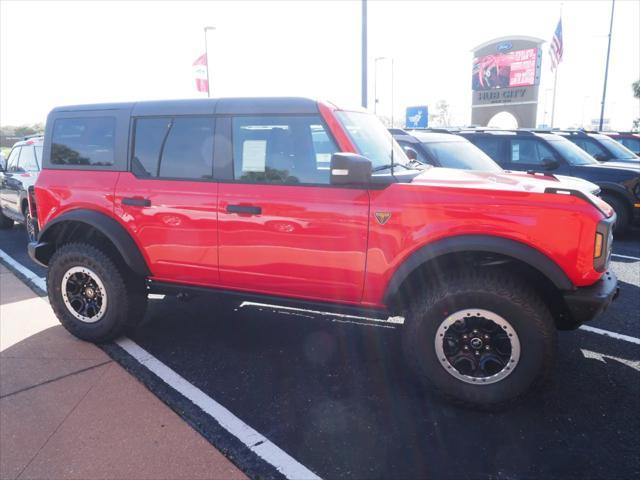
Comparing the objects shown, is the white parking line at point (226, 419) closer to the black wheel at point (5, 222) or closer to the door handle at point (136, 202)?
the door handle at point (136, 202)

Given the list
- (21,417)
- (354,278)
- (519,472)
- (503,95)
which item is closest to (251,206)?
(354,278)

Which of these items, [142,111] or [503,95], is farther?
[503,95]

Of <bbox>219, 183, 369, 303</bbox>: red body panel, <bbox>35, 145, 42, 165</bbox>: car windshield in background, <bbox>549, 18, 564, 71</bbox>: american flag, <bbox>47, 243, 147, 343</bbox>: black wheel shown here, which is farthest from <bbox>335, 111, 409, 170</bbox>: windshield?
<bbox>549, 18, 564, 71</bbox>: american flag

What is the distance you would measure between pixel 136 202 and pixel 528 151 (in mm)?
7098

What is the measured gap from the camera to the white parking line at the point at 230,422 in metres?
2.52

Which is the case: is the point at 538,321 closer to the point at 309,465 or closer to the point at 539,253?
the point at 539,253

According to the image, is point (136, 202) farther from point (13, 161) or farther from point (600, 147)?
point (600, 147)

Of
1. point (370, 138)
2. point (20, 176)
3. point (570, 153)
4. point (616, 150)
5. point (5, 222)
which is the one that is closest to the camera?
point (370, 138)

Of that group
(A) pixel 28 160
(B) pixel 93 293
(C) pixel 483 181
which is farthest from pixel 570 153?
(A) pixel 28 160

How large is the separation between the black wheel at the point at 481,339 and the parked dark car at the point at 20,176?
285 inches

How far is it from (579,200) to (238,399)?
2.52 m

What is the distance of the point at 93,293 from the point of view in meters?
4.11

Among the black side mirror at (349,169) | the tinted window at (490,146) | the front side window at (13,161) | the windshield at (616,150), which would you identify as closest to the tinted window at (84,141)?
the black side mirror at (349,169)

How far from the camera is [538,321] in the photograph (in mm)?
2895
